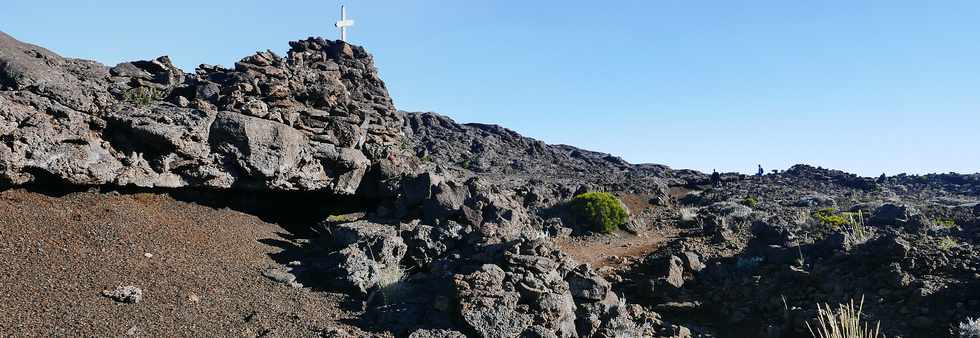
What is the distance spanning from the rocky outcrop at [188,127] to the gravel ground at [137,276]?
658 mm

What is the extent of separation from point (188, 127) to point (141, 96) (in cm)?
154

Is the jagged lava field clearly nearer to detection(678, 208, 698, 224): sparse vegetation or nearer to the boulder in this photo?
the boulder

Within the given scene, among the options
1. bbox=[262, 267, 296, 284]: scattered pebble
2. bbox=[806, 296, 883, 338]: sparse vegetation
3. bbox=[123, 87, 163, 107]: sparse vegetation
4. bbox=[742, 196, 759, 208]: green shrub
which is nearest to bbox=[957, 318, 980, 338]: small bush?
bbox=[806, 296, 883, 338]: sparse vegetation

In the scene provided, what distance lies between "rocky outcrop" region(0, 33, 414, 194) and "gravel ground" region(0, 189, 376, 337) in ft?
2.16

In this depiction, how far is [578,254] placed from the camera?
1655cm

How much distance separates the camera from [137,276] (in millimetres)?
8180

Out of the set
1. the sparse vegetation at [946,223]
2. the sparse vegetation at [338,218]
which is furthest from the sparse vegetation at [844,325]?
the sparse vegetation at [946,223]

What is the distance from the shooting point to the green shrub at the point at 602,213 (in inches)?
792

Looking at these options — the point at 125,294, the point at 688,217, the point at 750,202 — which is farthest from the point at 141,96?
the point at 750,202

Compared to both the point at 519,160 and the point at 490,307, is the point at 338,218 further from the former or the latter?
the point at 519,160

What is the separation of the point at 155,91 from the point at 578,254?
35.4 feet

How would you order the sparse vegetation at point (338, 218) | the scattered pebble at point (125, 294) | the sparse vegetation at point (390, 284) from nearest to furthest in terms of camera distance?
1. the scattered pebble at point (125, 294)
2. the sparse vegetation at point (390, 284)
3. the sparse vegetation at point (338, 218)

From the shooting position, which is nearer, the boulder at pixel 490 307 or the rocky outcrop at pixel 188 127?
the boulder at pixel 490 307

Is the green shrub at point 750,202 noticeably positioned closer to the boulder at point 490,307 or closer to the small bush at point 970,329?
the small bush at point 970,329
